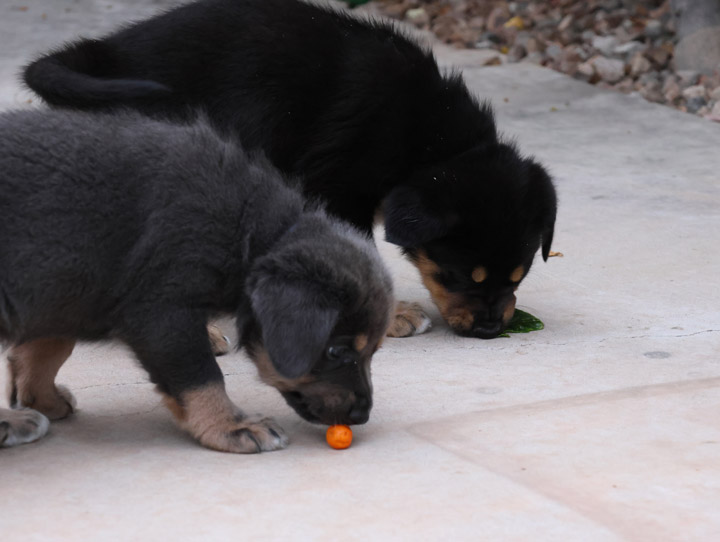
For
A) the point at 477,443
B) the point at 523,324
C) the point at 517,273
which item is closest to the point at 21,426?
the point at 477,443

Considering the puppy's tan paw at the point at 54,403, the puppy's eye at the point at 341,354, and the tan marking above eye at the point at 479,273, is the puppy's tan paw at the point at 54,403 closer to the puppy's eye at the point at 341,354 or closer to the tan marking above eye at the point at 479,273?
the puppy's eye at the point at 341,354

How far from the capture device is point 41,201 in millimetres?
3299

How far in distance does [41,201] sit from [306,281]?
0.82m

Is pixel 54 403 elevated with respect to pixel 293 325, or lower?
lower

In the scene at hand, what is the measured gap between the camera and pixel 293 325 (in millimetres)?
3129

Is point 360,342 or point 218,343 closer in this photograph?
point 360,342

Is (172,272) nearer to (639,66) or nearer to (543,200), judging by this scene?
(543,200)

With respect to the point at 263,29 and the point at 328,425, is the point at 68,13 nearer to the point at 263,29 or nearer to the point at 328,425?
the point at 263,29

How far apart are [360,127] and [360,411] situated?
5.61 feet

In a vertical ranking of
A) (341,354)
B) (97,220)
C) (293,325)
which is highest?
(97,220)

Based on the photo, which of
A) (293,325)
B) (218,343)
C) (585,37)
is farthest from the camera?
(585,37)

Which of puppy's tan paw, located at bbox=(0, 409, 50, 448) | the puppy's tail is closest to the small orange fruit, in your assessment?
puppy's tan paw, located at bbox=(0, 409, 50, 448)

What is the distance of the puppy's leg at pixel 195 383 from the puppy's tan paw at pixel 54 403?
18.9 inches

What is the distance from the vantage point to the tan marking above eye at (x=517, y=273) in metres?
4.66
